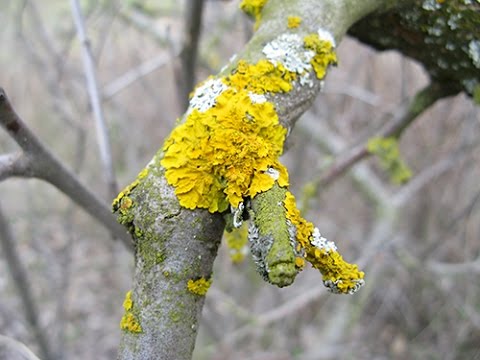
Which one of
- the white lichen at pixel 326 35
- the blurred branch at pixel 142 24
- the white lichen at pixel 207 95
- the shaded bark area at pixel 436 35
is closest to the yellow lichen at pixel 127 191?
the white lichen at pixel 207 95

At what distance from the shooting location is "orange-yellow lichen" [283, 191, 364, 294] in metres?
0.55

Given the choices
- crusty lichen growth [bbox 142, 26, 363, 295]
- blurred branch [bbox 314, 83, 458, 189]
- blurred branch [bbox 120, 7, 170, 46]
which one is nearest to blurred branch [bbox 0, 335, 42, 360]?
crusty lichen growth [bbox 142, 26, 363, 295]

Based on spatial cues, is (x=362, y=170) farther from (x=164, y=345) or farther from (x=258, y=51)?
(x=164, y=345)

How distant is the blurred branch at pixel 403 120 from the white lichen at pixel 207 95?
61 cm

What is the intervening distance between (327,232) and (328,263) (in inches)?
116

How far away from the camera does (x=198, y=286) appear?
0.58 m

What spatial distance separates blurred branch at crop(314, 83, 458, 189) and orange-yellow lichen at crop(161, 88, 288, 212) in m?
0.58

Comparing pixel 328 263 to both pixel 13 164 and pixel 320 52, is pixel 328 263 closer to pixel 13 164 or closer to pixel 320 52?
pixel 320 52

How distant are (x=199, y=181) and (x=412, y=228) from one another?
10.5 ft

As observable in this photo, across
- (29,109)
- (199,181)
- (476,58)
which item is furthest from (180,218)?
(29,109)

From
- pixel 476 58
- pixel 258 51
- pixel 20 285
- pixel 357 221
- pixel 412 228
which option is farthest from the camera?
pixel 357 221

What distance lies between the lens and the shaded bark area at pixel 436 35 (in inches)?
30.6

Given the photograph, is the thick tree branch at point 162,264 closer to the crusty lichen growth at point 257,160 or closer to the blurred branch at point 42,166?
the crusty lichen growth at point 257,160

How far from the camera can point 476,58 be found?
819 mm
